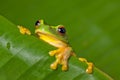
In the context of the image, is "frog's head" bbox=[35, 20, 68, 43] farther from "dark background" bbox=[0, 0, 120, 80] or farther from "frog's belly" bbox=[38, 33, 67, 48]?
"dark background" bbox=[0, 0, 120, 80]

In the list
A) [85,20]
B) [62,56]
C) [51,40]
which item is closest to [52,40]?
[51,40]

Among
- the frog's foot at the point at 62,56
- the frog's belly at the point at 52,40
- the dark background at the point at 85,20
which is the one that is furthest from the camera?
the dark background at the point at 85,20

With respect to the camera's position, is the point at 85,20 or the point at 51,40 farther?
the point at 85,20

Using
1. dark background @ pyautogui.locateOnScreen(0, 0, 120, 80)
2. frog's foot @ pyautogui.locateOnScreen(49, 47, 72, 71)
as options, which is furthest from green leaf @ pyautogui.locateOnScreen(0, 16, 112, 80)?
dark background @ pyautogui.locateOnScreen(0, 0, 120, 80)

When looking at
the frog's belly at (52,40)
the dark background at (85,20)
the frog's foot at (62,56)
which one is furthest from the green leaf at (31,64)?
the dark background at (85,20)

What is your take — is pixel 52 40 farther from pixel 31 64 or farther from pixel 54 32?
pixel 31 64

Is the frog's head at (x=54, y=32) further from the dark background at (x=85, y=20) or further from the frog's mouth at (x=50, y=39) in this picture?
the dark background at (x=85, y=20)
